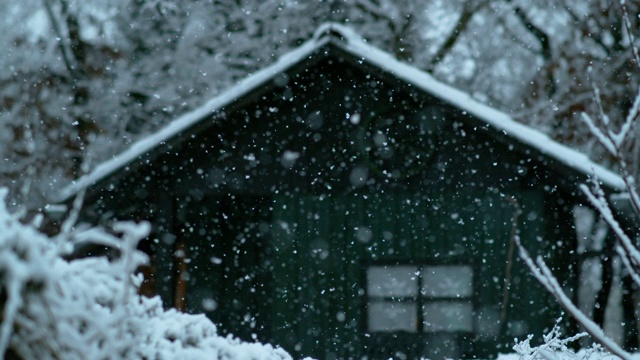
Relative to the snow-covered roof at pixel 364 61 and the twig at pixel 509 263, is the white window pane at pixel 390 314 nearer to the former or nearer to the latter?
the twig at pixel 509 263

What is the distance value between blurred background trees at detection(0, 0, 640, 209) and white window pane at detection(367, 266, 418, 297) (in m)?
8.64

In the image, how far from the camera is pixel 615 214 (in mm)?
9578

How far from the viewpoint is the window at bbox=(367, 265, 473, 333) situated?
1071 cm

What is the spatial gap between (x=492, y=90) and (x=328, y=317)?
1280cm

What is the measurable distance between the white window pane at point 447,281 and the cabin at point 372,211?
1cm

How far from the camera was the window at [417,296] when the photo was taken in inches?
422

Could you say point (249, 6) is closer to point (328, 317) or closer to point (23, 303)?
point (328, 317)

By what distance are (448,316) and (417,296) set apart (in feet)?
1.68

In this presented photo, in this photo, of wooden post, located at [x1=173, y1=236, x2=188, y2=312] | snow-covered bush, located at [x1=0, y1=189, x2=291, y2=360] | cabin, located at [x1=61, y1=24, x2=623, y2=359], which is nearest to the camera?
snow-covered bush, located at [x1=0, y1=189, x2=291, y2=360]

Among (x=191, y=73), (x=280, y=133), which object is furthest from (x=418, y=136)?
(x=191, y=73)

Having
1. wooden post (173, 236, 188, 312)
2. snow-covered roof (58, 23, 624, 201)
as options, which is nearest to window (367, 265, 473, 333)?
snow-covered roof (58, 23, 624, 201)

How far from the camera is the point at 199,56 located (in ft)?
60.3

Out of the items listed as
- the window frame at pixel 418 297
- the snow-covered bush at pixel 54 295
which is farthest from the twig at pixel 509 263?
the snow-covered bush at pixel 54 295

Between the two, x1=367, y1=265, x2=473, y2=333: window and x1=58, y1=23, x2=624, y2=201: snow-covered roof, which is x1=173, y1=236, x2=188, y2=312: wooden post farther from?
x1=367, y1=265, x2=473, y2=333: window
